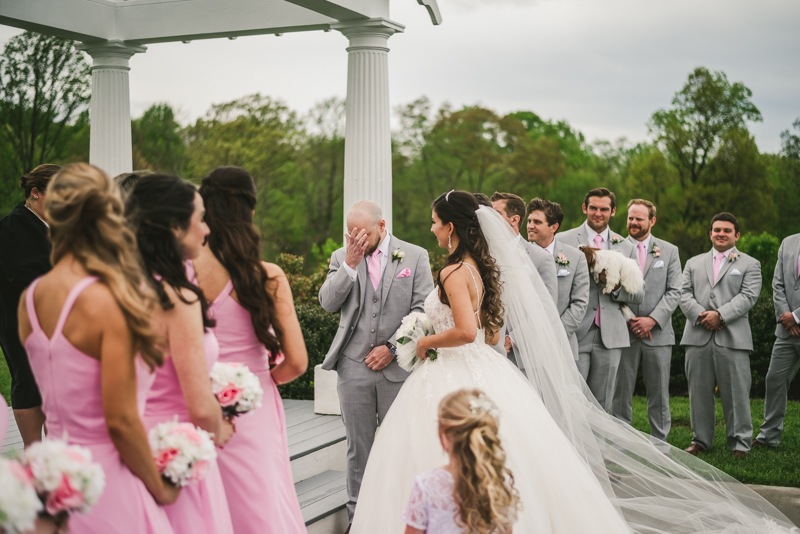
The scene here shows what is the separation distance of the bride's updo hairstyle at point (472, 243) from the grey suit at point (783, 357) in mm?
4215

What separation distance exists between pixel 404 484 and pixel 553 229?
2963 mm

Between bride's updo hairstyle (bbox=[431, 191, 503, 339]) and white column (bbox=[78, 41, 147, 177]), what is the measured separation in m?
4.21

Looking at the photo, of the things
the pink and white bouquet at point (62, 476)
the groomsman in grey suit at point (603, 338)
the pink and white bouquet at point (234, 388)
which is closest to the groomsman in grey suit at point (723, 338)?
the groomsman in grey suit at point (603, 338)

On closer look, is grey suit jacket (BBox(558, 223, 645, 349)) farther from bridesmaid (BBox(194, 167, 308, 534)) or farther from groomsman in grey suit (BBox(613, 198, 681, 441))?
bridesmaid (BBox(194, 167, 308, 534))

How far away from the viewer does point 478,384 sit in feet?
13.6

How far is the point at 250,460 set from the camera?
2.87 metres

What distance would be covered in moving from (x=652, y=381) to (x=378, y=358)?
135 inches

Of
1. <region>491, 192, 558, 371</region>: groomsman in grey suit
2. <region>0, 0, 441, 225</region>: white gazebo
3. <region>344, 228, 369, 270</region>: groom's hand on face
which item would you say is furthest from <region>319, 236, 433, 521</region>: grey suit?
<region>0, 0, 441, 225</region>: white gazebo

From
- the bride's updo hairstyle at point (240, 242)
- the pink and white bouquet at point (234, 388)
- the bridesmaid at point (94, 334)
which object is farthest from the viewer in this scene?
the bride's updo hairstyle at point (240, 242)

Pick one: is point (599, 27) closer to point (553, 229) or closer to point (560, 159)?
point (560, 159)

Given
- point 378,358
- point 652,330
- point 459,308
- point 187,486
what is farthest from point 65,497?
point 652,330

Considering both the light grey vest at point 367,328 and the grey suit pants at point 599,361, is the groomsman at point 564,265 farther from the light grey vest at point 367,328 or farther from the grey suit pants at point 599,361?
the light grey vest at point 367,328

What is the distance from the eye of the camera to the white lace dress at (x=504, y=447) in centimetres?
381

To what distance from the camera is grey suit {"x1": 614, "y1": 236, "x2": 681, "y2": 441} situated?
6.88 m
